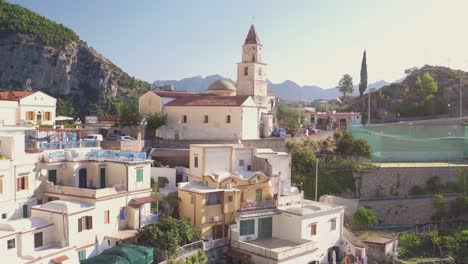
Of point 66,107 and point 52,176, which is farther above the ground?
point 66,107

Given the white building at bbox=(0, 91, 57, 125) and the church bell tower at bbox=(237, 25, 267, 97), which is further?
the church bell tower at bbox=(237, 25, 267, 97)

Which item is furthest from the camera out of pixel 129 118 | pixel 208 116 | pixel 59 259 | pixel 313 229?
pixel 208 116

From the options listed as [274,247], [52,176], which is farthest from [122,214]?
[274,247]

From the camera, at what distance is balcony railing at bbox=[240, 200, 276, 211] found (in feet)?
97.6

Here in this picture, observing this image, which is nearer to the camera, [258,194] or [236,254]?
[236,254]

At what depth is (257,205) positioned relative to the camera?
30.2m

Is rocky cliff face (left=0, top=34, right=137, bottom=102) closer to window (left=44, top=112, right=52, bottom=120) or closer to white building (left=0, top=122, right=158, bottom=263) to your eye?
window (left=44, top=112, right=52, bottom=120)

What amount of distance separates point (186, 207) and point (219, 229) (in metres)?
2.42

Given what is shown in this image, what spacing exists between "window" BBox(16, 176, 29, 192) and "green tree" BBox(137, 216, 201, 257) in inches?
261

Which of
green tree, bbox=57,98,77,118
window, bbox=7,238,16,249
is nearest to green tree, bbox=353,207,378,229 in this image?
window, bbox=7,238,16,249

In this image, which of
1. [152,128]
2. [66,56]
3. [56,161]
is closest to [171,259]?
[56,161]

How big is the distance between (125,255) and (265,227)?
10181mm

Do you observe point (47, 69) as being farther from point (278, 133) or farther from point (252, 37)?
point (278, 133)

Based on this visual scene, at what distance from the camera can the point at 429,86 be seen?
81.2 metres
